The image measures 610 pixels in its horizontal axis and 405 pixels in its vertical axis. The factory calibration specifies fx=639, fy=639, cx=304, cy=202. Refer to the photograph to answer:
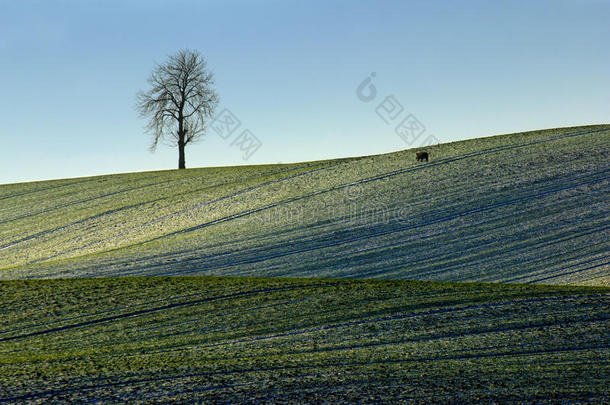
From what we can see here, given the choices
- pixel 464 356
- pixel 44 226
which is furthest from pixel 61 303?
pixel 44 226

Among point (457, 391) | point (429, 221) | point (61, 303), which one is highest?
point (429, 221)

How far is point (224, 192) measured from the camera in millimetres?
28203

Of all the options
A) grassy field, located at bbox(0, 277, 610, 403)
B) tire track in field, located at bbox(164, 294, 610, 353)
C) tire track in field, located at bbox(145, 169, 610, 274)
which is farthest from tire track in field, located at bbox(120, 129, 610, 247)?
tire track in field, located at bbox(164, 294, 610, 353)

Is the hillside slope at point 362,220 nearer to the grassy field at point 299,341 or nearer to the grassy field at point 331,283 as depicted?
the grassy field at point 331,283

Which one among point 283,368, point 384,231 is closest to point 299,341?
point 283,368

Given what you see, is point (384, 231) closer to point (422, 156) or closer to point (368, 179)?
point (368, 179)

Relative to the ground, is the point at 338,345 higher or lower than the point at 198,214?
lower

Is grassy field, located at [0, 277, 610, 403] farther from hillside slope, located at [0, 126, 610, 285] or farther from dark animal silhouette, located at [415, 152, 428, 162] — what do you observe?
dark animal silhouette, located at [415, 152, 428, 162]

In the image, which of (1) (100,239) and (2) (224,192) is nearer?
(1) (100,239)

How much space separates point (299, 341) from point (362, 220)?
464 inches

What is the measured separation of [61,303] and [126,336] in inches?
122

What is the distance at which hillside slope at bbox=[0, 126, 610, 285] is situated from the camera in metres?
16.7

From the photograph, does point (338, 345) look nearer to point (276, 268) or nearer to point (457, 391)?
point (457, 391)

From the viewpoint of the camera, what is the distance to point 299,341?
9.40 m
